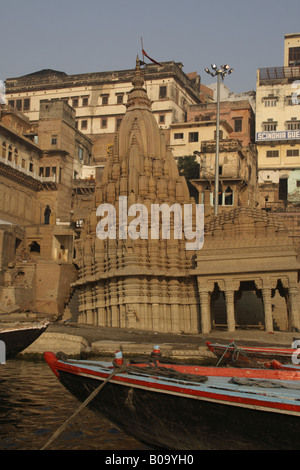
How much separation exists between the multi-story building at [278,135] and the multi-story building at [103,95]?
1133 cm

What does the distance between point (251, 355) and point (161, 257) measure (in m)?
14.1

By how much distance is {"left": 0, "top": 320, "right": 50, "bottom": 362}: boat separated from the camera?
19.2 meters

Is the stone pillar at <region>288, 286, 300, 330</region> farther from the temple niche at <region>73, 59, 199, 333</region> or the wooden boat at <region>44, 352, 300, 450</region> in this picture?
the wooden boat at <region>44, 352, 300, 450</region>

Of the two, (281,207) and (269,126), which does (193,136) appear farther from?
(281,207)

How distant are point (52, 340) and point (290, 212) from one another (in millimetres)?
33701

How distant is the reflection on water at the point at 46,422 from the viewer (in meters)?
11.0

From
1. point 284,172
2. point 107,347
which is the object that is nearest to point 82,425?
point 107,347

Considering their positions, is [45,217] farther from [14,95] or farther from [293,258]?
[293,258]

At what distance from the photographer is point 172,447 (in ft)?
34.4

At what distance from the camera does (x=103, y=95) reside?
7112 cm

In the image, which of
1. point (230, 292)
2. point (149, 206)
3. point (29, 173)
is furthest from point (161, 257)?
point (29, 173)

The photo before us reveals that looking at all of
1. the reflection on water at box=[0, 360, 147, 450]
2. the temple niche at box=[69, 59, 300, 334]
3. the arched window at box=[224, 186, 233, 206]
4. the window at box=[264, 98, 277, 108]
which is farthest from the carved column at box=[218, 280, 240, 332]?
the window at box=[264, 98, 277, 108]

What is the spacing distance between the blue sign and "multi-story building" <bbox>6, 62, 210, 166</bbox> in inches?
467

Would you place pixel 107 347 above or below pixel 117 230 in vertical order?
below
